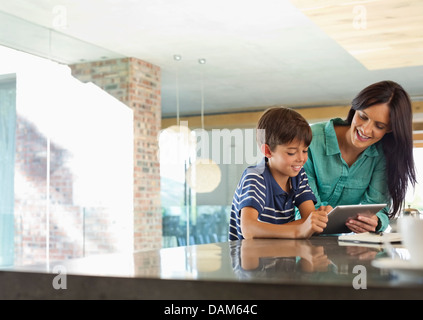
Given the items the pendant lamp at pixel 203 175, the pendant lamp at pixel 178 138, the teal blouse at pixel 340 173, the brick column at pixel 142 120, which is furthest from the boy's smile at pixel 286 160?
the pendant lamp at pixel 203 175

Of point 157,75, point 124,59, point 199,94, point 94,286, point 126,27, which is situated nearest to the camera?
point 94,286

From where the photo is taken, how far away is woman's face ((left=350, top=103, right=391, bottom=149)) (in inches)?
90.8

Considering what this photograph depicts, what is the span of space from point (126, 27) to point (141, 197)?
2053 mm

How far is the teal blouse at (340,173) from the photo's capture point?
240 centimetres

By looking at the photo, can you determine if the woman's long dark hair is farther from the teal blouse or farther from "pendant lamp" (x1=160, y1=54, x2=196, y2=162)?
"pendant lamp" (x1=160, y1=54, x2=196, y2=162)

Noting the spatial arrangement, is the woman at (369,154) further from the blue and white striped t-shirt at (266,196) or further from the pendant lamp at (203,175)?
the pendant lamp at (203,175)

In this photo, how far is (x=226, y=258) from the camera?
1067 millimetres

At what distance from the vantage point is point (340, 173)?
7.84ft

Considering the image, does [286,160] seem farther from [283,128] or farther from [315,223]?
[315,223]

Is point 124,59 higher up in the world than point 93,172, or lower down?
higher up

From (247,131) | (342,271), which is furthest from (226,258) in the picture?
(247,131)

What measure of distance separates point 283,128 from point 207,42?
3895mm

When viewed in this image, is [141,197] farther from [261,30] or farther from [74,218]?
[261,30]

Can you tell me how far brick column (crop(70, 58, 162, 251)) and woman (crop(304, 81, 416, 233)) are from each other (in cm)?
419
